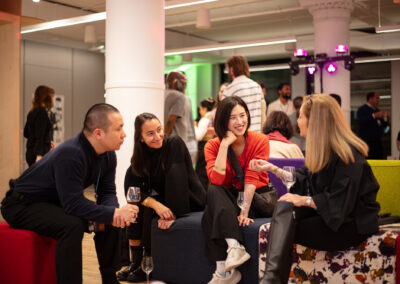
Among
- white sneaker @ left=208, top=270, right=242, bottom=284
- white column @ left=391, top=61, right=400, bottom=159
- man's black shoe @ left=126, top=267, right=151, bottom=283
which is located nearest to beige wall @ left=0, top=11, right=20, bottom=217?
man's black shoe @ left=126, top=267, right=151, bottom=283

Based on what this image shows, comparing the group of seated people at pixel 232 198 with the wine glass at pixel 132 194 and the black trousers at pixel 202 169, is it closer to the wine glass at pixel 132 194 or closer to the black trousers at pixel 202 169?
the wine glass at pixel 132 194

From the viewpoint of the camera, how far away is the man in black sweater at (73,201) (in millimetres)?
2848

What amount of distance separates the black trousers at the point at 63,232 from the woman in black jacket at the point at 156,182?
57cm

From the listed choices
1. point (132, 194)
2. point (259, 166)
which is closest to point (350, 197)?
point (259, 166)

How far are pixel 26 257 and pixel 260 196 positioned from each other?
1.48 metres

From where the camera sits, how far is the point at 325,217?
112 inches

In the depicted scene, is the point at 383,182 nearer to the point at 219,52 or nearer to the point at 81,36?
the point at 81,36

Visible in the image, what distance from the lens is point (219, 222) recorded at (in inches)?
126

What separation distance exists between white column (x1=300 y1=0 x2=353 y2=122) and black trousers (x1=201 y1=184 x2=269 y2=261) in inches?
263

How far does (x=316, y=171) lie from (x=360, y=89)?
1264cm

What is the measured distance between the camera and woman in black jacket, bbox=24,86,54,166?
6.57 meters

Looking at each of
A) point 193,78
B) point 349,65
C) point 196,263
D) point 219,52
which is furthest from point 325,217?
point 193,78

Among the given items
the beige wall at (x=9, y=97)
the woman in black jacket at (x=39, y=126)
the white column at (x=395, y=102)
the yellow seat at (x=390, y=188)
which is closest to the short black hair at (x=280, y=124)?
the yellow seat at (x=390, y=188)

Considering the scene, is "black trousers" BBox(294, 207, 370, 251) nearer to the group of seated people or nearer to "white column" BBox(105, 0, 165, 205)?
the group of seated people
